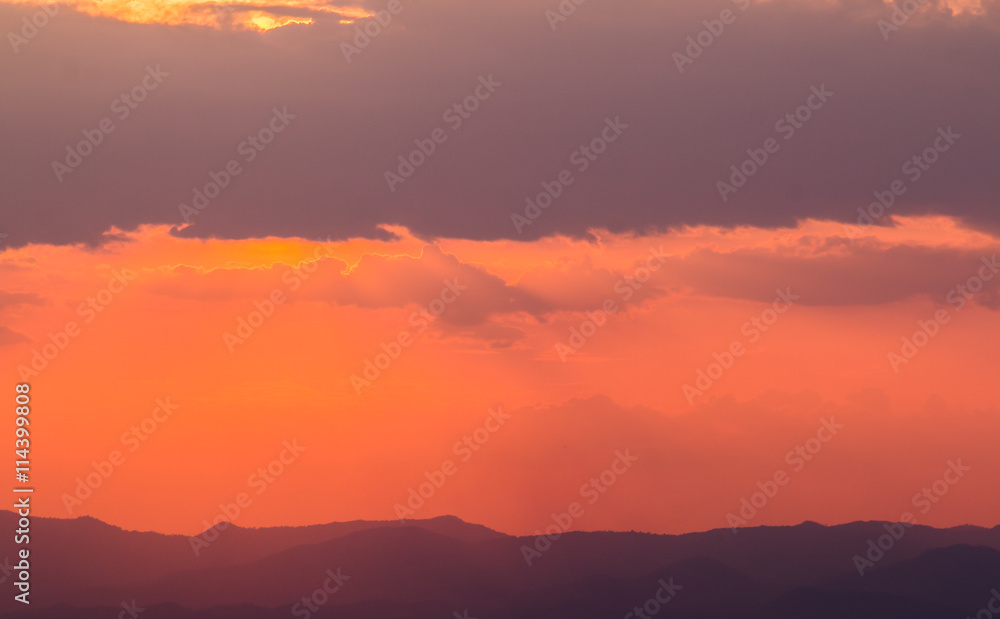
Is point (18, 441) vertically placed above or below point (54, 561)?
below

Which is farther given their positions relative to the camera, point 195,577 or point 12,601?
point 195,577

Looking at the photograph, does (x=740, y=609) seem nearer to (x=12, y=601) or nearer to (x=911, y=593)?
(x=911, y=593)

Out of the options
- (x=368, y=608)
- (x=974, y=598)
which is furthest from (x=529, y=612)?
(x=974, y=598)

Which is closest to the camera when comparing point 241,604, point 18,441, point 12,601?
point 18,441

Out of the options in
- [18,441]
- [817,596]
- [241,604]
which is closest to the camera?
[18,441]

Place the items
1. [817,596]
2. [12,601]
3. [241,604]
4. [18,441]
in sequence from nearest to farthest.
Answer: [18,441] < [12,601] < [241,604] < [817,596]

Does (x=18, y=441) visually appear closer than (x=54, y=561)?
Yes

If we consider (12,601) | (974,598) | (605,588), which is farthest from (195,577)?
(974,598)

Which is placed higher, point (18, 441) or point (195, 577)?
point (195, 577)

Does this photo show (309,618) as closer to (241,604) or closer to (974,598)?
(241,604)
